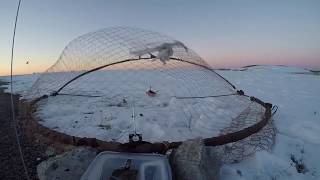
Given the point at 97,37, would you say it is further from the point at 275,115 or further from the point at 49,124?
the point at 275,115

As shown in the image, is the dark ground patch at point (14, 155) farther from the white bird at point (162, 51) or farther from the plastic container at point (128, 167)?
the white bird at point (162, 51)

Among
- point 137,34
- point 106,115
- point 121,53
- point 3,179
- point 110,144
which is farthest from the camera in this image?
point 106,115

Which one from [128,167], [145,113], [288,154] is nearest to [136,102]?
[145,113]

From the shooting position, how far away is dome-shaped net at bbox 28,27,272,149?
5.54 metres

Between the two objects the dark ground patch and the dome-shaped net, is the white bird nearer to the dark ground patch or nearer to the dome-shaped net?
the dome-shaped net

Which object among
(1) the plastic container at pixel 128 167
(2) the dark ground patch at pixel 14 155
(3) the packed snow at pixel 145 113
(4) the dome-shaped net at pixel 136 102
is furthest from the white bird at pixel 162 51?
(2) the dark ground patch at pixel 14 155

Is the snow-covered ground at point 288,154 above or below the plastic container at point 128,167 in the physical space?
below

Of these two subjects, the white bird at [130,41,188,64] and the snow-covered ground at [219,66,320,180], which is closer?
the snow-covered ground at [219,66,320,180]

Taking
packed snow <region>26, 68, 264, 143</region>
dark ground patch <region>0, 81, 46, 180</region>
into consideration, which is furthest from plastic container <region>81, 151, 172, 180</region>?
packed snow <region>26, 68, 264, 143</region>

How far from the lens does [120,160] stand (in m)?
3.69

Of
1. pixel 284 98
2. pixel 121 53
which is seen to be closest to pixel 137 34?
pixel 121 53

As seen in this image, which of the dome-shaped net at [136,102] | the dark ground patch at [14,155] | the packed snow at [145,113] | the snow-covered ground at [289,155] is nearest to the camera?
the snow-covered ground at [289,155]

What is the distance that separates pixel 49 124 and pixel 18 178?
322cm

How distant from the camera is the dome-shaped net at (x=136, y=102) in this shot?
18.2ft
